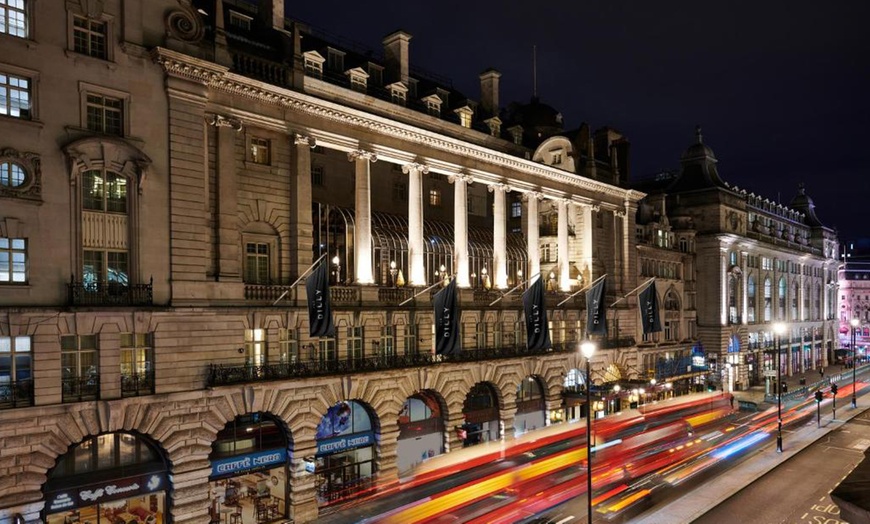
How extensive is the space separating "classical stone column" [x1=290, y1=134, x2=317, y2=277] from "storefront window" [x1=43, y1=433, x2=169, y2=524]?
1129 cm

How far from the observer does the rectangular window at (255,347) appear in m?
31.6

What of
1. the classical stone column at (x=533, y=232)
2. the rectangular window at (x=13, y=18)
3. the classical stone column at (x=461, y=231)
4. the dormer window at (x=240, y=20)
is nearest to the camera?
the rectangular window at (x=13, y=18)

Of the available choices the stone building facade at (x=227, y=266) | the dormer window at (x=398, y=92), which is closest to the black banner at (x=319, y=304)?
the stone building facade at (x=227, y=266)

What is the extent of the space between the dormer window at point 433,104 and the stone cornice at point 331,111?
9.26 ft

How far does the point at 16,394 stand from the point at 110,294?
198 inches

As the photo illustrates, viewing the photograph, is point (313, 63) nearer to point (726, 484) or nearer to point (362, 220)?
point (362, 220)

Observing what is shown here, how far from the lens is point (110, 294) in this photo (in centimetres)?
2669

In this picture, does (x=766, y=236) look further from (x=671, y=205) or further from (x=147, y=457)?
(x=147, y=457)

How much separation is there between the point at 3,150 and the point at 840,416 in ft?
202

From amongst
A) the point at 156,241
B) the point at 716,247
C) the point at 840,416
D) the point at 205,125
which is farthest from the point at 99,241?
the point at 716,247

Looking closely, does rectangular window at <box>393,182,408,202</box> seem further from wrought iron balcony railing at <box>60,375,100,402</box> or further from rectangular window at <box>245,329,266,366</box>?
wrought iron balcony railing at <box>60,375,100,402</box>

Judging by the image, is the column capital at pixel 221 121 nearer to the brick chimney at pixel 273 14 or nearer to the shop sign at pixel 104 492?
the brick chimney at pixel 273 14

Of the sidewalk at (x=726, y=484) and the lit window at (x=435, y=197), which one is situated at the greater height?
the lit window at (x=435, y=197)

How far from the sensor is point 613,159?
58.7 m
